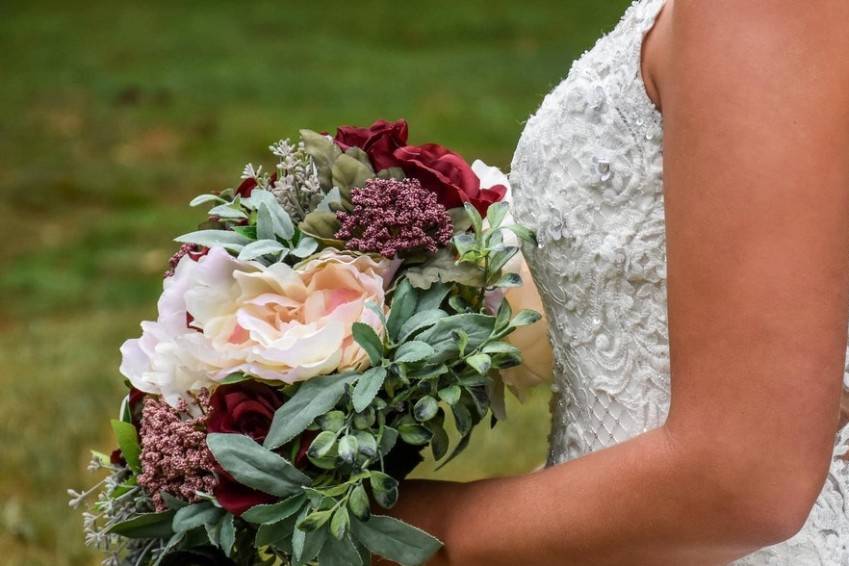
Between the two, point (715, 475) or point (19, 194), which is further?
point (19, 194)

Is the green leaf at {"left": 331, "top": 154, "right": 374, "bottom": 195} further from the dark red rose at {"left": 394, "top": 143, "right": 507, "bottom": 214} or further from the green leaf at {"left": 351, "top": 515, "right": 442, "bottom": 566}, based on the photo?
the green leaf at {"left": 351, "top": 515, "right": 442, "bottom": 566}

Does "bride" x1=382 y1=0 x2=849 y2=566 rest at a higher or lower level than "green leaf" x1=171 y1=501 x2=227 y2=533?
higher

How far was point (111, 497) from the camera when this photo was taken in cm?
190

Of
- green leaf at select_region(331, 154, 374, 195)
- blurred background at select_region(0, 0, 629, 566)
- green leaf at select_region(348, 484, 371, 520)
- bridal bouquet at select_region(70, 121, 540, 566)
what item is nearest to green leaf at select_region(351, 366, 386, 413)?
bridal bouquet at select_region(70, 121, 540, 566)

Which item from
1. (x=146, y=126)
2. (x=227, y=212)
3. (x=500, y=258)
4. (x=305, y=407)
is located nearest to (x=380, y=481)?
(x=305, y=407)

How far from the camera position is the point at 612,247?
1.63 metres

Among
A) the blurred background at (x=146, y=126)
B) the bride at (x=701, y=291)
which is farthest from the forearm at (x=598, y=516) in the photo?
the blurred background at (x=146, y=126)

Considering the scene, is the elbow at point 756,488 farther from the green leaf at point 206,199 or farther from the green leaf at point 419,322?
the green leaf at point 206,199

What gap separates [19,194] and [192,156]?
5.43 ft

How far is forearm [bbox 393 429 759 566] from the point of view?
1386mm

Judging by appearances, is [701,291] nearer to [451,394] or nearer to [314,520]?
A: [451,394]

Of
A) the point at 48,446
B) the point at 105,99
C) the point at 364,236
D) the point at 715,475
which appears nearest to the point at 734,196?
the point at 715,475

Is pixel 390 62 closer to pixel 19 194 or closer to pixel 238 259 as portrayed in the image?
pixel 19 194

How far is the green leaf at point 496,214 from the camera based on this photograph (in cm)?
174
